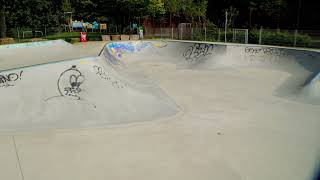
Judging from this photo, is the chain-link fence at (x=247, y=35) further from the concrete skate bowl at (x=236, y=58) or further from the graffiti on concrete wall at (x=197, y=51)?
the graffiti on concrete wall at (x=197, y=51)

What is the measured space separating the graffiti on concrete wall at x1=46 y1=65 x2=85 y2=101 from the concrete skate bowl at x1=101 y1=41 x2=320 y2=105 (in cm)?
394

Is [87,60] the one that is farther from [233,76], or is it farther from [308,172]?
[233,76]

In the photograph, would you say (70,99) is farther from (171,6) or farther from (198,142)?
(171,6)

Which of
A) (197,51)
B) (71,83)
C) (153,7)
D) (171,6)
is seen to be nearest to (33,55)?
(71,83)

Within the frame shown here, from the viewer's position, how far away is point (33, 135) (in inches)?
263

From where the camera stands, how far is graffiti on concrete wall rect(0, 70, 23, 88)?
7.17 metres

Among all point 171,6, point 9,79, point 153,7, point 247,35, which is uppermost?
point 171,6

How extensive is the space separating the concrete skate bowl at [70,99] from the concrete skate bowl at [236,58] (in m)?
3.82

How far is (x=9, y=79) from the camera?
726cm

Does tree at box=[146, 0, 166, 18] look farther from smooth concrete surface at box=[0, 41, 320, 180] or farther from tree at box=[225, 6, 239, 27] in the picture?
smooth concrete surface at box=[0, 41, 320, 180]

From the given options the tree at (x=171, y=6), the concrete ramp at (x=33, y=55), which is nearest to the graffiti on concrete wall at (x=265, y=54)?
the concrete ramp at (x=33, y=55)

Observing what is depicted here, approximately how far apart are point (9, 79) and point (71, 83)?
1.48 metres

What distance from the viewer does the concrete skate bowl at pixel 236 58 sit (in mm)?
11509

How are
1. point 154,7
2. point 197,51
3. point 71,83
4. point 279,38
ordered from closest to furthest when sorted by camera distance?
point 71,83 → point 197,51 → point 279,38 → point 154,7
